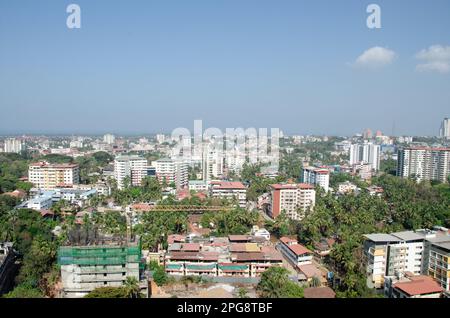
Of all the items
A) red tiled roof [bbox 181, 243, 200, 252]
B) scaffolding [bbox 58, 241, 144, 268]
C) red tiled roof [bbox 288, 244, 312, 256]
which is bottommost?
red tiled roof [bbox 288, 244, 312, 256]

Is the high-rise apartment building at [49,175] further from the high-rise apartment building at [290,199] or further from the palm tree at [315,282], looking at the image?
the palm tree at [315,282]

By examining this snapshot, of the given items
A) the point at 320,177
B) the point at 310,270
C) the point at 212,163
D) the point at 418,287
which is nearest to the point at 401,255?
the point at 418,287

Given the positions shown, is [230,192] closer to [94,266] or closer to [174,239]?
[174,239]

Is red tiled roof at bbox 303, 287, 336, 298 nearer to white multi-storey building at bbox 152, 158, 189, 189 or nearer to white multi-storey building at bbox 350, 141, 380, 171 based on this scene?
white multi-storey building at bbox 152, 158, 189, 189

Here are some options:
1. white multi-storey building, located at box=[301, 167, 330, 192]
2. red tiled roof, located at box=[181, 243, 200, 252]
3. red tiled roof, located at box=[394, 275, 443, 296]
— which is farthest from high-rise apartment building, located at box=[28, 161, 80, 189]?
red tiled roof, located at box=[394, 275, 443, 296]
